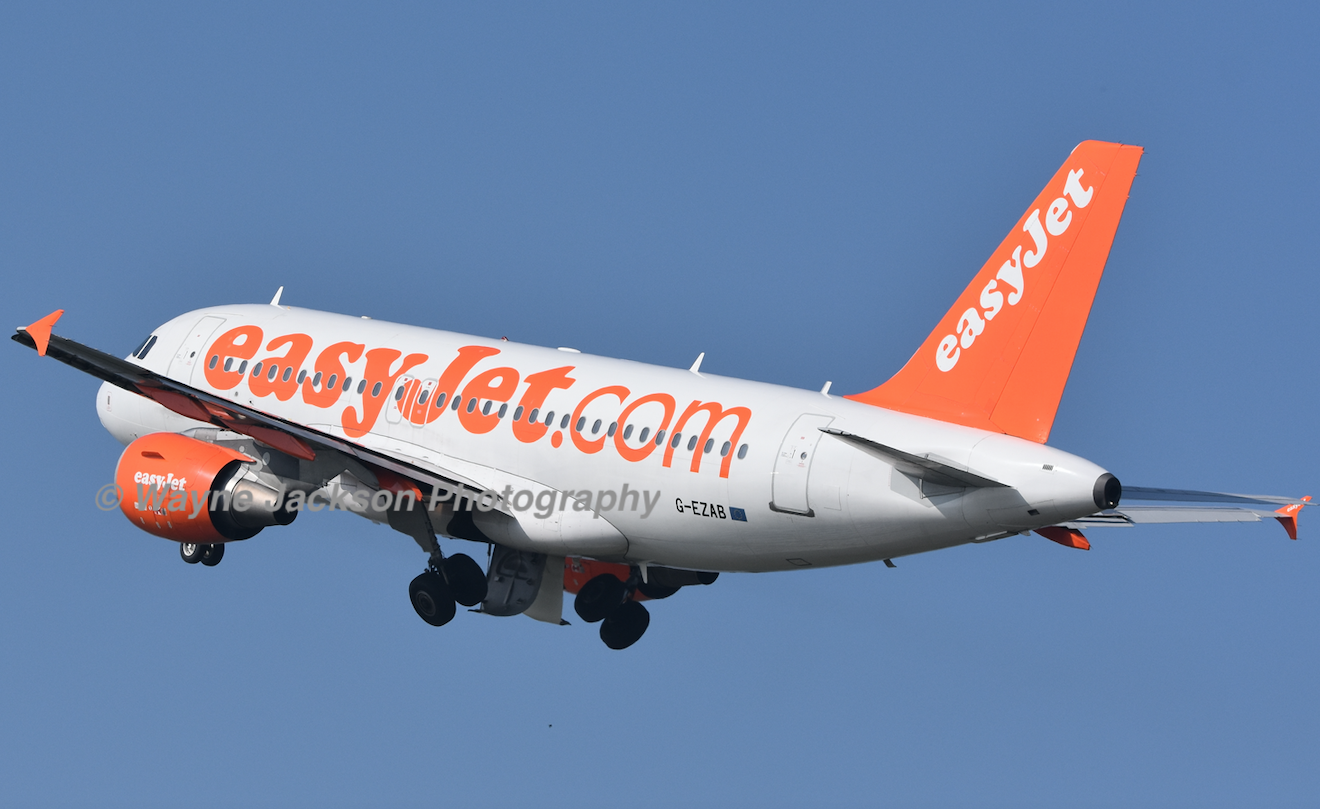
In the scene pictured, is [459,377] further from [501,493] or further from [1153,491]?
[1153,491]

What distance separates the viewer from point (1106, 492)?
28266 millimetres

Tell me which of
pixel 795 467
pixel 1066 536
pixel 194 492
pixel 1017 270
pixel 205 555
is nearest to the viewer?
pixel 1017 270

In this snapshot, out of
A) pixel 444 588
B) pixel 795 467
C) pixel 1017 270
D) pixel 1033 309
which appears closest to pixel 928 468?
pixel 795 467

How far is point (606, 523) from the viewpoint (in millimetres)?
34188

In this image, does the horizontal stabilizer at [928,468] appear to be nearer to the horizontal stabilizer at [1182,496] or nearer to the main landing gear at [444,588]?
the horizontal stabilizer at [1182,496]

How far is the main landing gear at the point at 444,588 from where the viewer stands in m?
36.4

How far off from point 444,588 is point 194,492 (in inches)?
193

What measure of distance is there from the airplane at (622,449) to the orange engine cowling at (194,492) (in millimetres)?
47

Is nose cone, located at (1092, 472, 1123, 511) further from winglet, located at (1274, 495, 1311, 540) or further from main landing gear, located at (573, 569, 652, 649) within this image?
main landing gear, located at (573, 569, 652, 649)

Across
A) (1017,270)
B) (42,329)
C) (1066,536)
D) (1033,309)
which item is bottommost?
(42,329)

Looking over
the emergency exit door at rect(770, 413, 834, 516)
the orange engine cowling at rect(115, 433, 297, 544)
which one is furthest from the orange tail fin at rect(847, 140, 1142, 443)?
the orange engine cowling at rect(115, 433, 297, 544)

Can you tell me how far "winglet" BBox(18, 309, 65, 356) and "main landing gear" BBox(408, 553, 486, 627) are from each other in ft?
30.2

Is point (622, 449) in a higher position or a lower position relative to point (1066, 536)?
lower

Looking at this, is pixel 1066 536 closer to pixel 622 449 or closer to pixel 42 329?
pixel 622 449
